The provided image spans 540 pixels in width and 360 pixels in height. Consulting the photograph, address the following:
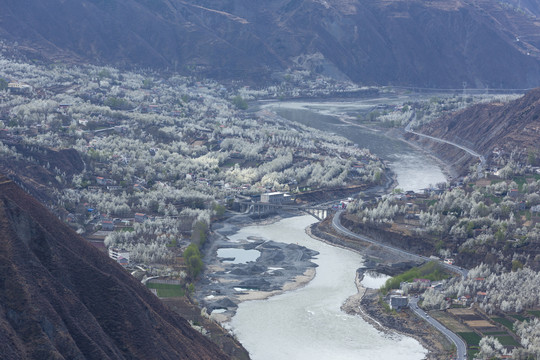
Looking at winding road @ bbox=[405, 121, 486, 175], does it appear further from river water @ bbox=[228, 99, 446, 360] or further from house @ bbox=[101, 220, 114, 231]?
house @ bbox=[101, 220, 114, 231]

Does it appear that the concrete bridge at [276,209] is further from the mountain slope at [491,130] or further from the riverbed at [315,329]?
the mountain slope at [491,130]

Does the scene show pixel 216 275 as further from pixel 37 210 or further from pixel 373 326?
pixel 37 210

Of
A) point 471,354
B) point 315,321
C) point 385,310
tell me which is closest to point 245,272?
point 315,321

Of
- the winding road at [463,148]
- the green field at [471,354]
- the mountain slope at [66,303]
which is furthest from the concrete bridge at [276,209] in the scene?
the mountain slope at [66,303]

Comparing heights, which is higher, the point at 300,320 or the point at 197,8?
the point at 197,8

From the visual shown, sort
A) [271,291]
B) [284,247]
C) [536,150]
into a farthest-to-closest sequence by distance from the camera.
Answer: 1. [536,150]
2. [284,247]
3. [271,291]

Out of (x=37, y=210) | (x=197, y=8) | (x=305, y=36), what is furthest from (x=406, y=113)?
(x=37, y=210)
